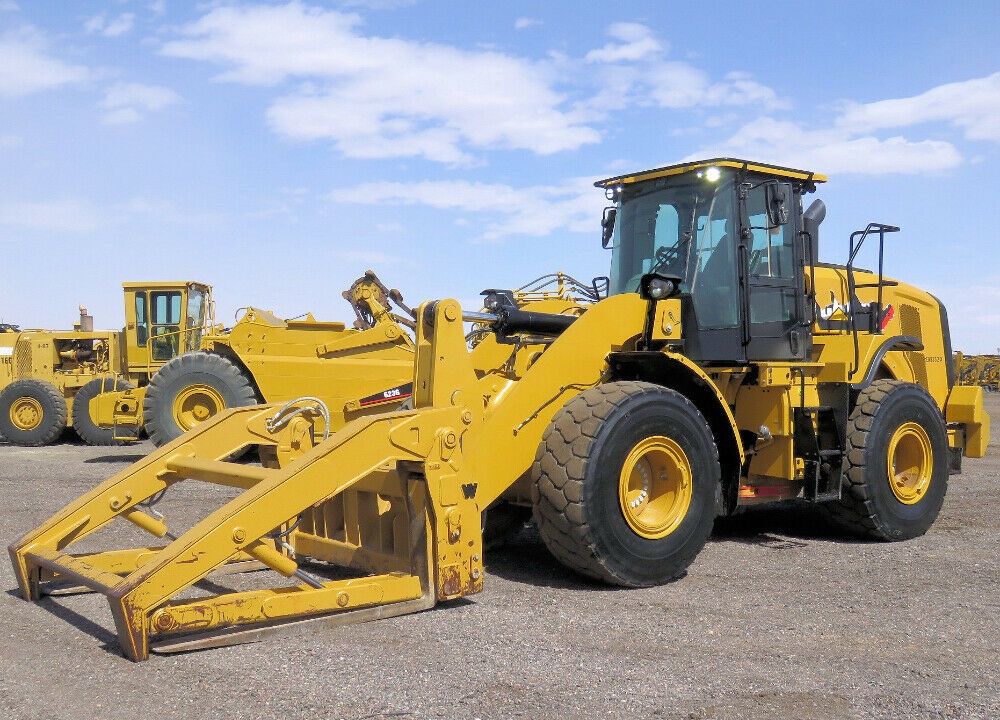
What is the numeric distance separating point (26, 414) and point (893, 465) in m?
15.1

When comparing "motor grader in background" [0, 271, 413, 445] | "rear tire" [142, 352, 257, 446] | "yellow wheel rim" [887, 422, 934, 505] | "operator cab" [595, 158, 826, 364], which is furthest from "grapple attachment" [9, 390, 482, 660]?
"rear tire" [142, 352, 257, 446]

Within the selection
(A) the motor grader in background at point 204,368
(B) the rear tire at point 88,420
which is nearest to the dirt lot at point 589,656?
(A) the motor grader in background at point 204,368

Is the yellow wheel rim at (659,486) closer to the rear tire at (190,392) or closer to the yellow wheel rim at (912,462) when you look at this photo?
the yellow wheel rim at (912,462)

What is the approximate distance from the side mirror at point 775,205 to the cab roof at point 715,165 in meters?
0.20

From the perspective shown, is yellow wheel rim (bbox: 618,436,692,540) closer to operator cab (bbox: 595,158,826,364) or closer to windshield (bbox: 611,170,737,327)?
operator cab (bbox: 595,158,826,364)

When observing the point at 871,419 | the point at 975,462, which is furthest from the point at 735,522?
the point at 975,462

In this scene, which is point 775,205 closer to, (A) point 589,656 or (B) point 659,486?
(B) point 659,486

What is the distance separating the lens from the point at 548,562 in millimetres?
6125

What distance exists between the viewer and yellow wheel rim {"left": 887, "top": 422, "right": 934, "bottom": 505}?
7.30m

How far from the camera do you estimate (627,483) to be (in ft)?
17.8

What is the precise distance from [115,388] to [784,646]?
14.4 metres

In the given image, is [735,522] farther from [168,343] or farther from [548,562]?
[168,343]

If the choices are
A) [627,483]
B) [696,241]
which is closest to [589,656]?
[627,483]

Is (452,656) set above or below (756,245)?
below
